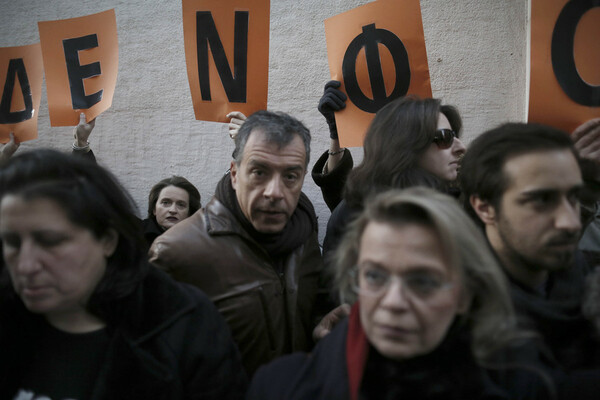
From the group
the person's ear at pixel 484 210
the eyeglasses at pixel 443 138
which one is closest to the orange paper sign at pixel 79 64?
the eyeglasses at pixel 443 138

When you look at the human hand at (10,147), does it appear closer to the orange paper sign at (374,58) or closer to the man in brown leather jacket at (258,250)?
the man in brown leather jacket at (258,250)

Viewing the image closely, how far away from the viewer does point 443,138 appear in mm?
2432

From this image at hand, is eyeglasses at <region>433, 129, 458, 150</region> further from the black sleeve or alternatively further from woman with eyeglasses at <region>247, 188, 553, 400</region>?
woman with eyeglasses at <region>247, 188, 553, 400</region>

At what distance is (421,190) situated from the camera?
52.2 inches

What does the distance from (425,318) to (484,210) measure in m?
0.67

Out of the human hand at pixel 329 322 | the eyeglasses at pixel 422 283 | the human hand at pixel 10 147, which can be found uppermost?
the human hand at pixel 10 147

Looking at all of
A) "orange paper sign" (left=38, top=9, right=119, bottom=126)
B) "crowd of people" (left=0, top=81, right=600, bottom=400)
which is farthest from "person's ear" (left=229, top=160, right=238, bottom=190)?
"orange paper sign" (left=38, top=9, right=119, bottom=126)

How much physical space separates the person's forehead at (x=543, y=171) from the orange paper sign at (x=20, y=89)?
3527 millimetres

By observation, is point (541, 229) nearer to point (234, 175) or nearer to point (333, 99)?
point (234, 175)

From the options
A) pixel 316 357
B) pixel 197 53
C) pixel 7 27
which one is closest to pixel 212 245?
pixel 316 357

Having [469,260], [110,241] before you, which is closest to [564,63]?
[469,260]

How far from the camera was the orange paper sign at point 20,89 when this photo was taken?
3633 mm

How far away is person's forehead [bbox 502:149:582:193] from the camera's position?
1.48m

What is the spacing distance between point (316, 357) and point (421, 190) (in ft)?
1.93
